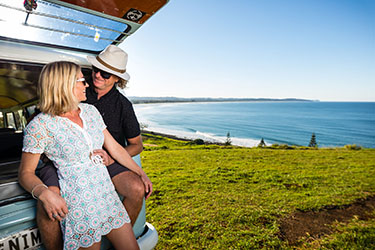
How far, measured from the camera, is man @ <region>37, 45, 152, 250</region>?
1945 millimetres

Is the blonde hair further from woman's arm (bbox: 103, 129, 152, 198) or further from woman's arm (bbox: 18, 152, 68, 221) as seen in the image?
woman's arm (bbox: 103, 129, 152, 198)

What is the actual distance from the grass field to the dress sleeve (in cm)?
232

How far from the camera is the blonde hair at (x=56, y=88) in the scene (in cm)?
155

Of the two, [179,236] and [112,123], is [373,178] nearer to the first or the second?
[179,236]

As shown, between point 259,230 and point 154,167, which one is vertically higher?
point 259,230

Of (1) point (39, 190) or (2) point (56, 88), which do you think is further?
(2) point (56, 88)

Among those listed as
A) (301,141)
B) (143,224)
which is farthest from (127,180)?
(301,141)

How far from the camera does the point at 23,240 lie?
1.42 metres

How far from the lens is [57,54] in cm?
206

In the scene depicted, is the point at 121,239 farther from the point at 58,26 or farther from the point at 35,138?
the point at 58,26

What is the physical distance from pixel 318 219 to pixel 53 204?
4.13 m

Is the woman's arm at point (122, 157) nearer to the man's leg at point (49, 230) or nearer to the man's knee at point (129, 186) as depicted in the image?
the man's knee at point (129, 186)

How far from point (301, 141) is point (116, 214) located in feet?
198

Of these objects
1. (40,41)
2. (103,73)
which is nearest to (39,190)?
(103,73)
